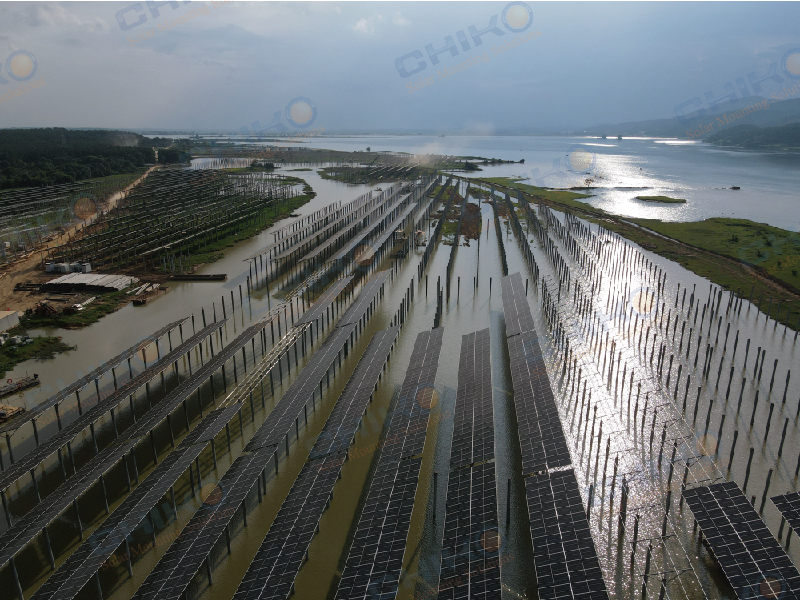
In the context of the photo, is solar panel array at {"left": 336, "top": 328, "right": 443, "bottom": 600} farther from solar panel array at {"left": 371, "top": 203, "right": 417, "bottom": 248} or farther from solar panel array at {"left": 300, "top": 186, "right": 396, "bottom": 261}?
solar panel array at {"left": 371, "top": 203, "right": 417, "bottom": 248}

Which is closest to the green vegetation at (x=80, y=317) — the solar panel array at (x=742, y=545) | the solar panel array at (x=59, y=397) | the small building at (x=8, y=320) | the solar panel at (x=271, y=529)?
the small building at (x=8, y=320)

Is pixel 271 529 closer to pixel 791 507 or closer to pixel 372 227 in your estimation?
pixel 791 507

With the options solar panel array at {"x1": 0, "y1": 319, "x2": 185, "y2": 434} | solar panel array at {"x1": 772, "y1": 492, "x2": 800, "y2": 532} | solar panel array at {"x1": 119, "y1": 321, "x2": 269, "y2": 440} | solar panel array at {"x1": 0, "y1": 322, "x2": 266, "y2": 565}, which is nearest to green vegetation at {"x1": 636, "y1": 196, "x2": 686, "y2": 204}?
solar panel array at {"x1": 119, "y1": 321, "x2": 269, "y2": 440}

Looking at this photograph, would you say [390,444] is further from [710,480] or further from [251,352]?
[251,352]

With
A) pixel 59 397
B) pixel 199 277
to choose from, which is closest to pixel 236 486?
pixel 59 397

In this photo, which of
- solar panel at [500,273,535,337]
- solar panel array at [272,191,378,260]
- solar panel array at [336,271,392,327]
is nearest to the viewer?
solar panel at [500,273,535,337]

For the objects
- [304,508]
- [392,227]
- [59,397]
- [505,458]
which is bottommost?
[505,458]
